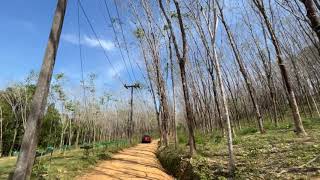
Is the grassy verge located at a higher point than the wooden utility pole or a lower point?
lower

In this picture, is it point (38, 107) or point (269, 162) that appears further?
point (269, 162)

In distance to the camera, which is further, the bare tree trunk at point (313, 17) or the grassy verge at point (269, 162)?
the grassy verge at point (269, 162)

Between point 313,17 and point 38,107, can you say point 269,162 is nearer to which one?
point 313,17

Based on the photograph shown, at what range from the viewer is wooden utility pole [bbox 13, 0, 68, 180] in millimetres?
5941

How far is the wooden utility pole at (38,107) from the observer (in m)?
5.94

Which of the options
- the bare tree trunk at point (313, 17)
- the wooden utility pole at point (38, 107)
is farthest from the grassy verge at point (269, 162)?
the wooden utility pole at point (38, 107)

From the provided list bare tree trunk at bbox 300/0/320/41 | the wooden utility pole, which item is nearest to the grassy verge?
bare tree trunk at bbox 300/0/320/41

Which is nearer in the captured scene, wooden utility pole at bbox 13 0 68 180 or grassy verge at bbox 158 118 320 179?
wooden utility pole at bbox 13 0 68 180

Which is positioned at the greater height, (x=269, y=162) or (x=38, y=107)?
(x=38, y=107)

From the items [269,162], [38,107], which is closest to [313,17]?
[269,162]

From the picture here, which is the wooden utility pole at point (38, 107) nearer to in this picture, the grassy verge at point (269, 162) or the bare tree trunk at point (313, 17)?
the grassy verge at point (269, 162)

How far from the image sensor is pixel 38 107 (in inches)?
247

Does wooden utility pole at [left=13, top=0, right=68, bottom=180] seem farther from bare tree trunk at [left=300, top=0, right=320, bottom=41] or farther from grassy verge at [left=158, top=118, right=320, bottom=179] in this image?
bare tree trunk at [left=300, top=0, right=320, bottom=41]

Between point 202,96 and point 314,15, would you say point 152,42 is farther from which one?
point 314,15
